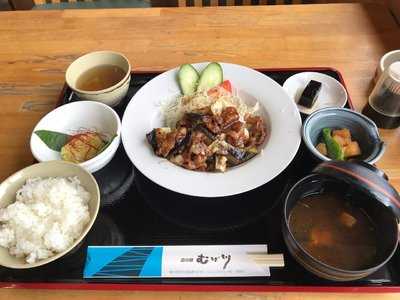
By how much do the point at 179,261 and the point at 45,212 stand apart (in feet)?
1.47

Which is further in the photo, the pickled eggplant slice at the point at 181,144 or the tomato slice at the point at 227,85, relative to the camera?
the tomato slice at the point at 227,85

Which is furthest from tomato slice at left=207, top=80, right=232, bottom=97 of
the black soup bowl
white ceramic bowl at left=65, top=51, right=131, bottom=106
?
the black soup bowl

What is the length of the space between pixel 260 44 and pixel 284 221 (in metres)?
1.16

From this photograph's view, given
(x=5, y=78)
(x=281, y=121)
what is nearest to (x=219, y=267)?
(x=281, y=121)

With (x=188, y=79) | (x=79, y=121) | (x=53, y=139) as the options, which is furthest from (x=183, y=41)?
(x=53, y=139)

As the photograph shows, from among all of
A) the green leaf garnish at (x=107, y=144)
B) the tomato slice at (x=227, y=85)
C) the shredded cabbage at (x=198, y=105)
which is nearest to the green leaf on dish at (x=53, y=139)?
the green leaf garnish at (x=107, y=144)

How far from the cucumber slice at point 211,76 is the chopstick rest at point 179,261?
2.34ft

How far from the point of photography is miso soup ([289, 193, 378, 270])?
3.43ft

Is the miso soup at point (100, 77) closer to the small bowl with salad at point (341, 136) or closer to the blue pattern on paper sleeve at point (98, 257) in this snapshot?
the blue pattern on paper sleeve at point (98, 257)

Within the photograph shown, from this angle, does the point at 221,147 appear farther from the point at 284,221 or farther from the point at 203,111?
the point at 284,221

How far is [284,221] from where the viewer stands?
1057mm

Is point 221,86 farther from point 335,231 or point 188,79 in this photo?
point 335,231

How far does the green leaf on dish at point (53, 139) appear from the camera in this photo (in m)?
1.36

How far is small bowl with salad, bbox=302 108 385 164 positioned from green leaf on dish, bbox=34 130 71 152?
2.98 feet
